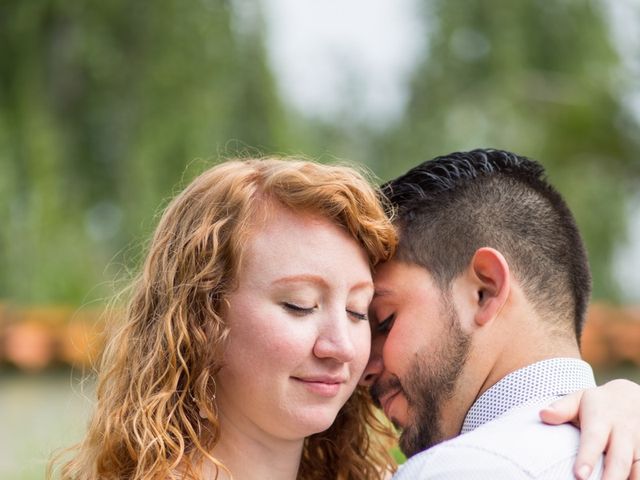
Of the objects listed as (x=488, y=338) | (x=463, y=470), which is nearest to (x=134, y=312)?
(x=488, y=338)

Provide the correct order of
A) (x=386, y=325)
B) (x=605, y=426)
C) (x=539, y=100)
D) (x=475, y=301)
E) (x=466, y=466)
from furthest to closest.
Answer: (x=539, y=100) → (x=386, y=325) → (x=475, y=301) → (x=605, y=426) → (x=466, y=466)

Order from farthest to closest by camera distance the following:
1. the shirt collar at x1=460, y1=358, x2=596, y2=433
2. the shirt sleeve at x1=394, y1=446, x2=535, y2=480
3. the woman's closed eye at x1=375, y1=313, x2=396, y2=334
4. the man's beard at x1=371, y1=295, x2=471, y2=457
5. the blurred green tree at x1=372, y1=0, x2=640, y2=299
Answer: the blurred green tree at x1=372, y1=0, x2=640, y2=299 → the woman's closed eye at x1=375, y1=313, x2=396, y2=334 → the man's beard at x1=371, y1=295, x2=471, y2=457 → the shirt collar at x1=460, y1=358, x2=596, y2=433 → the shirt sleeve at x1=394, y1=446, x2=535, y2=480

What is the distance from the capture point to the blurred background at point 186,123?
812 centimetres

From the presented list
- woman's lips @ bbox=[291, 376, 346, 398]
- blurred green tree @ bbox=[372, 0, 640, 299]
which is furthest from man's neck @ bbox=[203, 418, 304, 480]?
blurred green tree @ bbox=[372, 0, 640, 299]

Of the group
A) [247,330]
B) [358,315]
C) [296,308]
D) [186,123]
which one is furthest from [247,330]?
[186,123]

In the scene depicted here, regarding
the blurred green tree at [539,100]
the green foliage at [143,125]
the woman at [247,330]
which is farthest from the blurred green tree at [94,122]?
the woman at [247,330]

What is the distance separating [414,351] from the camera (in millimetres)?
2234

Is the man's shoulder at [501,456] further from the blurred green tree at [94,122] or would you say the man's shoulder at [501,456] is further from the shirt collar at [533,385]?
the blurred green tree at [94,122]

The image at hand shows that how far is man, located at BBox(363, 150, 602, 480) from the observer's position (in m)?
2.17

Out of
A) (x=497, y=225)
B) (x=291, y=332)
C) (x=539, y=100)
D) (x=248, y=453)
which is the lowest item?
(x=248, y=453)

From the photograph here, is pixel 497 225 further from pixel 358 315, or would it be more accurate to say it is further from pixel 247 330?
pixel 247 330

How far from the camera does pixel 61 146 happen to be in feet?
28.4

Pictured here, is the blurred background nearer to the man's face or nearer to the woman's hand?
the man's face

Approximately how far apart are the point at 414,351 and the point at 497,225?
0.35 m
